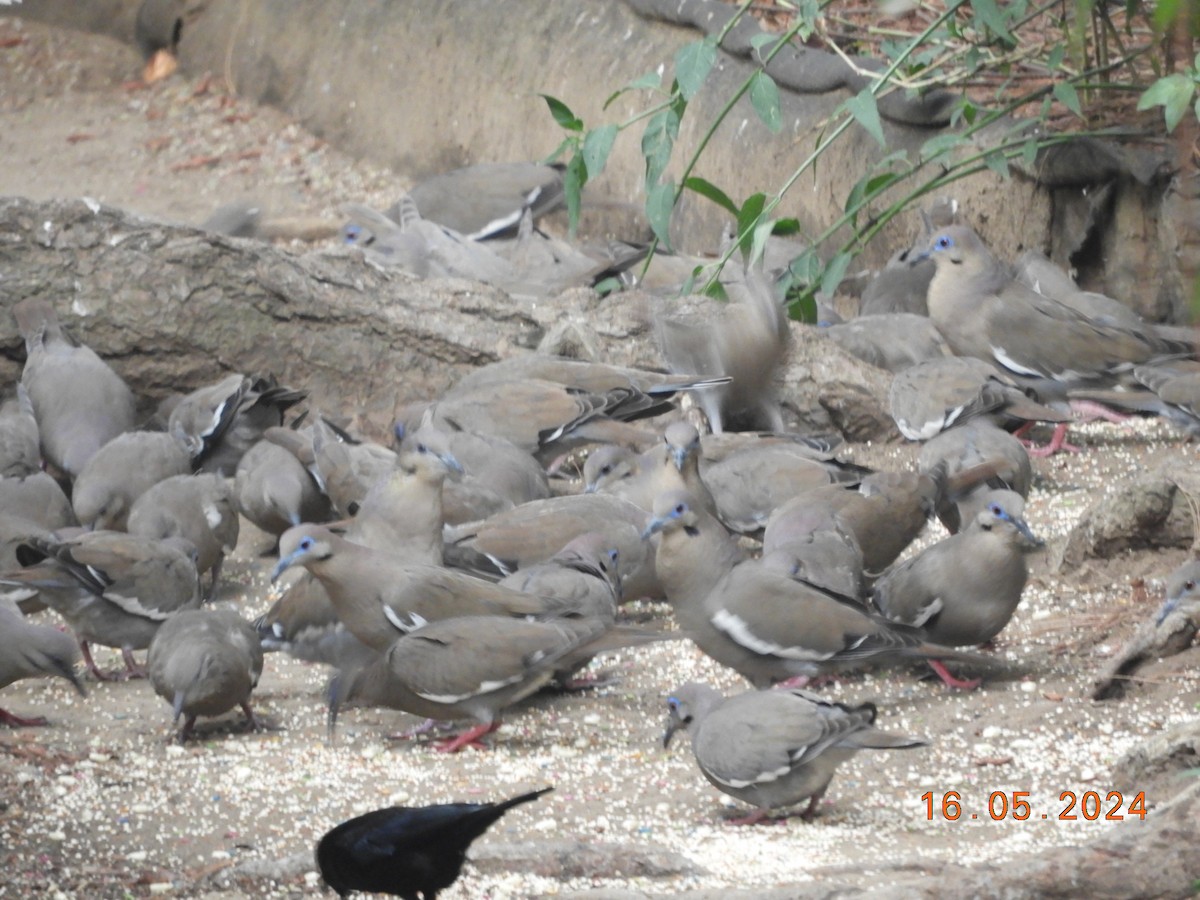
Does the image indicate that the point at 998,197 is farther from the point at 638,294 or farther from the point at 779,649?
the point at 779,649

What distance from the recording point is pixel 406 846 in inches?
128

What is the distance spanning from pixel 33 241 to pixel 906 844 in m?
6.12

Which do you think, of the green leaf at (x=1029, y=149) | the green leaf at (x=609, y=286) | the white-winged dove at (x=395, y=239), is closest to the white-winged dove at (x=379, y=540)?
the green leaf at (x=609, y=286)

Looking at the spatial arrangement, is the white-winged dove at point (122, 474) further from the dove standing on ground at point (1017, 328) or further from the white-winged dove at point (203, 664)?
the dove standing on ground at point (1017, 328)

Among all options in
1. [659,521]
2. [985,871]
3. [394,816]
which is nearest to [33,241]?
[659,521]

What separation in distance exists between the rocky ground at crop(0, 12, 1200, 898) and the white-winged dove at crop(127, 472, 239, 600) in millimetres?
286

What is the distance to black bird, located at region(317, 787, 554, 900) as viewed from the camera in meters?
3.24

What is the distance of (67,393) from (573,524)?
9.88ft

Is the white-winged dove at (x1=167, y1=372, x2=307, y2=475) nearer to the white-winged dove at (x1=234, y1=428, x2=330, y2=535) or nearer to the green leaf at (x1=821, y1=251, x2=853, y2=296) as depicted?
the white-winged dove at (x1=234, y1=428, x2=330, y2=535)

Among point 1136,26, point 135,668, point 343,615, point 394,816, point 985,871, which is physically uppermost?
point 1136,26

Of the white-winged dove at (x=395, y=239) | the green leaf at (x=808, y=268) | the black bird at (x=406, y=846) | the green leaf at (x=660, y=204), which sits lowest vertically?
the white-winged dove at (x=395, y=239)

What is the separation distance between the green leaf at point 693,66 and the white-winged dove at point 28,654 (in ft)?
11.0

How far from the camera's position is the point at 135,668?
627 cm

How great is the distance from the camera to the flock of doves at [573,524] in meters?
5.22
